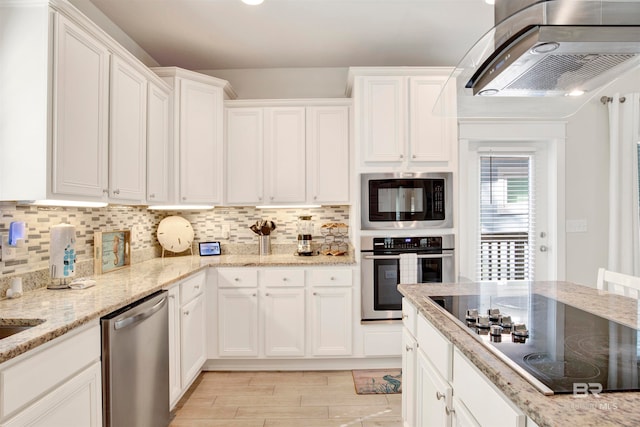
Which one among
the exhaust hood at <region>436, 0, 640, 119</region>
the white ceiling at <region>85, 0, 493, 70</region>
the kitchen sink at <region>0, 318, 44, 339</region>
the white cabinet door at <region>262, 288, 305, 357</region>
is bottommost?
the white cabinet door at <region>262, 288, 305, 357</region>

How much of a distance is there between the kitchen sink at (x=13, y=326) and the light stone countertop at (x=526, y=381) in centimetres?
155

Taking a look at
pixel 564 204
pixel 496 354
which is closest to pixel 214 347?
pixel 496 354

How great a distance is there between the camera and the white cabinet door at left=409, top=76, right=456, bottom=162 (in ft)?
10.5

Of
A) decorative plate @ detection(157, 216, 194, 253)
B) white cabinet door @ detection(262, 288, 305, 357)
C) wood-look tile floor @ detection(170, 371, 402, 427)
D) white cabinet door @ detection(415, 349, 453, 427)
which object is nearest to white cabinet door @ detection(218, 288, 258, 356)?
white cabinet door @ detection(262, 288, 305, 357)

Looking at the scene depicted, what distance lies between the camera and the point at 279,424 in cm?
238

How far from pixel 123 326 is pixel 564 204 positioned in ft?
12.2

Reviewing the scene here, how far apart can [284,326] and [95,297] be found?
1598 mm

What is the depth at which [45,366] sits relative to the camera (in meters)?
1.32

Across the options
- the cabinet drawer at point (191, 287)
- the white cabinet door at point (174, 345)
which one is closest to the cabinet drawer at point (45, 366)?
the white cabinet door at point (174, 345)

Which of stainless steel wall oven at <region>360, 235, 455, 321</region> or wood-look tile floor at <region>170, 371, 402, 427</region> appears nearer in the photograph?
wood-look tile floor at <region>170, 371, 402, 427</region>

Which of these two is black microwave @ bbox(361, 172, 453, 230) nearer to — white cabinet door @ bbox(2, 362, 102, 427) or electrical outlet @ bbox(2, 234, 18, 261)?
white cabinet door @ bbox(2, 362, 102, 427)

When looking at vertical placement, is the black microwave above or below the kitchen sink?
above

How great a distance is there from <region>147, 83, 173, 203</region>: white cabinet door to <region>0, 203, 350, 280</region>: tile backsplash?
34 centimetres

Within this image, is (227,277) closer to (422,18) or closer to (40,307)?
(40,307)
